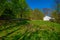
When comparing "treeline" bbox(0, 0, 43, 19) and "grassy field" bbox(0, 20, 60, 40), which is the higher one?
"treeline" bbox(0, 0, 43, 19)

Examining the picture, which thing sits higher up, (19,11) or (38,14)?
(19,11)

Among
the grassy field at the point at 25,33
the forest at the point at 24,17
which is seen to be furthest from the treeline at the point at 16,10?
the grassy field at the point at 25,33

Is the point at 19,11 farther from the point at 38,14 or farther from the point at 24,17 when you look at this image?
the point at 38,14

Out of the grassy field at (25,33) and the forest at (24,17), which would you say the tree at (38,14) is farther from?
the grassy field at (25,33)

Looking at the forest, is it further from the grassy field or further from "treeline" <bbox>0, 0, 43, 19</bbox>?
the grassy field

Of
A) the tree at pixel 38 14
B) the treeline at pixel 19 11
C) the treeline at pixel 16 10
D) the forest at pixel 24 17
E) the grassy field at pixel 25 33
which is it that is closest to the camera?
the grassy field at pixel 25 33

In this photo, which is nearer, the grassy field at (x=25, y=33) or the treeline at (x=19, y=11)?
the grassy field at (x=25, y=33)

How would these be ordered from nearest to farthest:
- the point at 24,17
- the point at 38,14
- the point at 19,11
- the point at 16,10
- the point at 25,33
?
the point at 25,33, the point at 16,10, the point at 19,11, the point at 24,17, the point at 38,14

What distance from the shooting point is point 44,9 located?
41281 millimetres

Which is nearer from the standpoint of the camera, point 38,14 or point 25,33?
point 25,33

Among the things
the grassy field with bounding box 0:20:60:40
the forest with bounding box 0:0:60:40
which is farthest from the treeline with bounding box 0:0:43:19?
the grassy field with bounding box 0:20:60:40

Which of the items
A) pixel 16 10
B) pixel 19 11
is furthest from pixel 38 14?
pixel 16 10

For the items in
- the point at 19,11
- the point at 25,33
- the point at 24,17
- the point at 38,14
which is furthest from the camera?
the point at 38,14

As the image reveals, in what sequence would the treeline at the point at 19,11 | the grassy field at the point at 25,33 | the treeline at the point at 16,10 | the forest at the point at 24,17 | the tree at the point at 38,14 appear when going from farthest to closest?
the tree at the point at 38,14
the treeline at the point at 19,11
the treeline at the point at 16,10
the forest at the point at 24,17
the grassy field at the point at 25,33
